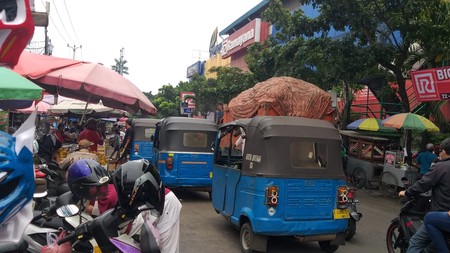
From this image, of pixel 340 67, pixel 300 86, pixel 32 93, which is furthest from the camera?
pixel 340 67

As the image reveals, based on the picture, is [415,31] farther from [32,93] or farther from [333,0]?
[32,93]

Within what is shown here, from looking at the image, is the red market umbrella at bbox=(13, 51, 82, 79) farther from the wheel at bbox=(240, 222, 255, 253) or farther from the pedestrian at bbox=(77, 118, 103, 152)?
the wheel at bbox=(240, 222, 255, 253)

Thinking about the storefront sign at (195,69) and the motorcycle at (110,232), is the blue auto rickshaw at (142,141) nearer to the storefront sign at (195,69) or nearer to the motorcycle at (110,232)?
the motorcycle at (110,232)

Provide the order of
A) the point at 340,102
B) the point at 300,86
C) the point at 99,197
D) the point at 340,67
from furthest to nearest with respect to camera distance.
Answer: the point at 340,102, the point at 340,67, the point at 300,86, the point at 99,197

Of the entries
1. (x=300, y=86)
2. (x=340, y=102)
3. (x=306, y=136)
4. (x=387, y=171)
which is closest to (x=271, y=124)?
(x=306, y=136)

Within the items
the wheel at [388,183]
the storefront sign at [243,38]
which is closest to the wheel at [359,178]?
Result: the wheel at [388,183]

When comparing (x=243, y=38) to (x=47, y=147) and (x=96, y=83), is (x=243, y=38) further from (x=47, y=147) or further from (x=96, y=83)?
(x=96, y=83)

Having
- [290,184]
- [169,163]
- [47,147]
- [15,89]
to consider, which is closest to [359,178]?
[169,163]

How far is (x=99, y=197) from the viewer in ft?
9.63

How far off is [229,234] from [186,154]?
121 inches

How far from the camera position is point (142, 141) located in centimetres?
1435

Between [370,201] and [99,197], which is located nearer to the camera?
[99,197]

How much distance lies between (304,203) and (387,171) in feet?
26.5

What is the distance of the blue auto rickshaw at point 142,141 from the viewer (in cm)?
1420
